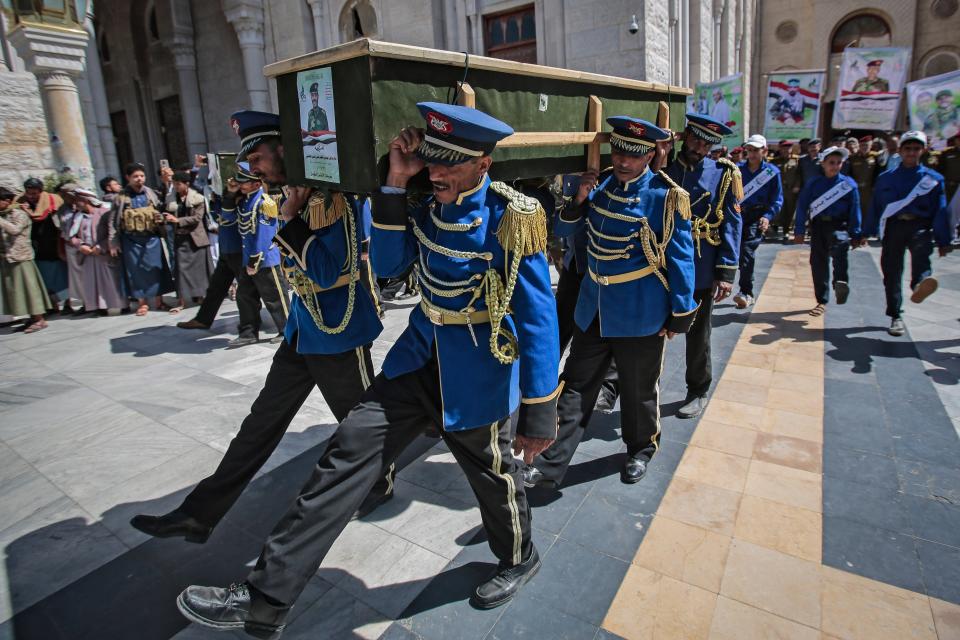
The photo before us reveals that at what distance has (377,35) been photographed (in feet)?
50.4

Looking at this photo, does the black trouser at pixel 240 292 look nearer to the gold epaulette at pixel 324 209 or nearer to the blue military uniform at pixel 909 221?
the gold epaulette at pixel 324 209

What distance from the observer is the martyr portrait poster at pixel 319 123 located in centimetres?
228

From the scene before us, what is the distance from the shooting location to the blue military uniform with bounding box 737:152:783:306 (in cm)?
759

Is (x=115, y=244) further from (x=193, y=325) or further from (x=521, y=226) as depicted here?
(x=521, y=226)

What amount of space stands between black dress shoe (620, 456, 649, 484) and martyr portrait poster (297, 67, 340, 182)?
2.49m

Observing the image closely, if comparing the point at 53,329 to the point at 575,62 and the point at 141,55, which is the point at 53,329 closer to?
the point at 575,62

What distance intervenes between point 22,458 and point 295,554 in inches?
130

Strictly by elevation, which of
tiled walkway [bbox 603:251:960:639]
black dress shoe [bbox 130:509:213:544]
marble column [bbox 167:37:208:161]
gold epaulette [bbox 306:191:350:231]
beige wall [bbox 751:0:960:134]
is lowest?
tiled walkway [bbox 603:251:960:639]

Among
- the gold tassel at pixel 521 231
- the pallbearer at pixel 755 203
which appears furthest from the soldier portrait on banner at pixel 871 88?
the gold tassel at pixel 521 231

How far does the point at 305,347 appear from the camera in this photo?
3072mm

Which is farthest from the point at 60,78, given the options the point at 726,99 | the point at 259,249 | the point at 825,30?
the point at 825,30

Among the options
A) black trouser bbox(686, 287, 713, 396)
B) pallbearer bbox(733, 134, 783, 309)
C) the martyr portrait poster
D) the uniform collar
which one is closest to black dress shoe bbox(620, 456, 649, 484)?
black trouser bbox(686, 287, 713, 396)

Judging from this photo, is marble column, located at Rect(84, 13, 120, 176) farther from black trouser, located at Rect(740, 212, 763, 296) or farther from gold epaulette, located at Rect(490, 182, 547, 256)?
gold epaulette, located at Rect(490, 182, 547, 256)

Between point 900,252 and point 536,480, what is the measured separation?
548 cm
